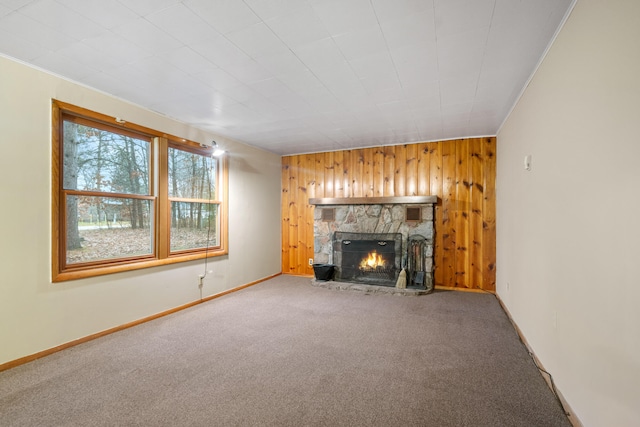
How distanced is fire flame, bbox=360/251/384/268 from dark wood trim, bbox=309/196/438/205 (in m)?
0.82

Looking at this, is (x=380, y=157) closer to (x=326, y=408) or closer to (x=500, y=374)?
(x=500, y=374)

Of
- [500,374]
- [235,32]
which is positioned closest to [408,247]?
[500,374]

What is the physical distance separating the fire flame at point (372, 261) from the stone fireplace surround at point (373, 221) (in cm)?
35

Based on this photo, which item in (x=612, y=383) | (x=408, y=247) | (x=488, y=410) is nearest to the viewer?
(x=612, y=383)

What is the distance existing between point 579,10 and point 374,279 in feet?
12.4

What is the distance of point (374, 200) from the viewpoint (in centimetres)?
468

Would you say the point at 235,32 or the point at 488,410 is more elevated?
the point at 235,32

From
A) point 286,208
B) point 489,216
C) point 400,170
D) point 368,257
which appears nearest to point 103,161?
point 286,208

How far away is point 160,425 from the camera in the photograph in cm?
162

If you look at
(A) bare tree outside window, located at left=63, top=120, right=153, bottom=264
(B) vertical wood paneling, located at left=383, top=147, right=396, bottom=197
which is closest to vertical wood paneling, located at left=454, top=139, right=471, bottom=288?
(B) vertical wood paneling, located at left=383, top=147, right=396, bottom=197

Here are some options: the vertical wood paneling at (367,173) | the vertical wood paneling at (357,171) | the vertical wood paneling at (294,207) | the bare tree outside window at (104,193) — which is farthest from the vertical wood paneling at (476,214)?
the bare tree outside window at (104,193)

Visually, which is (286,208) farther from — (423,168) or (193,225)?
(423,168)

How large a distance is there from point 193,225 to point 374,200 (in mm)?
2691


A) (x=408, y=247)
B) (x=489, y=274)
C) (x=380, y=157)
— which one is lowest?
(x=489, y=274)
